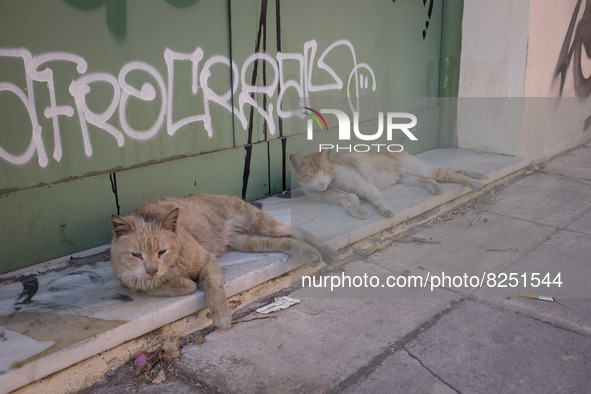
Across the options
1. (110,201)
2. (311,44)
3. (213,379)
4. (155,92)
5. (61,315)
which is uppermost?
(311,44)

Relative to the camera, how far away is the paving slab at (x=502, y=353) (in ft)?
9.31

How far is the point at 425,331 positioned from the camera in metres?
3.37

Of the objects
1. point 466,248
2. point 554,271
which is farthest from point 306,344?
point 554,271

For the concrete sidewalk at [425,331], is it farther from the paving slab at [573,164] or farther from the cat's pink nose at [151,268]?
the paving slab at [573,164]

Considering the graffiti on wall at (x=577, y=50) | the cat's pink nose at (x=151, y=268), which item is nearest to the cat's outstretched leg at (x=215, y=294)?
the cat's pink nose at (x=151, y=268)

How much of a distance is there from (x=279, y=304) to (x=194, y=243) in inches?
30.5

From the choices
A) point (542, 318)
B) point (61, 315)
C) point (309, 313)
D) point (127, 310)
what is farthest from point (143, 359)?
point (542, 318)

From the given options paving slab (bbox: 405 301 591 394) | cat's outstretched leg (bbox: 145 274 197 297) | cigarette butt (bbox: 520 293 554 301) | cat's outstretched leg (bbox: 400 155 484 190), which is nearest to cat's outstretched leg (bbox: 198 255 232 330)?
cat's outstretched leg (bbox: 145 274 197 297)

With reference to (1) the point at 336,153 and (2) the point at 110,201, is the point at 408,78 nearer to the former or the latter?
(1) the point at 336,153

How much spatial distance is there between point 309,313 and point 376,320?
47 centimetres

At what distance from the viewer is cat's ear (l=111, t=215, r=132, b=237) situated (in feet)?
10.3

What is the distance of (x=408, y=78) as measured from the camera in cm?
685

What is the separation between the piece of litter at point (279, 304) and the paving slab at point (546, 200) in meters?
2.90

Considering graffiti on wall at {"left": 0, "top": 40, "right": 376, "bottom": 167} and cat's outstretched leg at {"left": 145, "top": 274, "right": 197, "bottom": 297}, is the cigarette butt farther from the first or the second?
graffiti on wall at {"left": 0, "top": 40, "right": 376, "bottom": 167}
